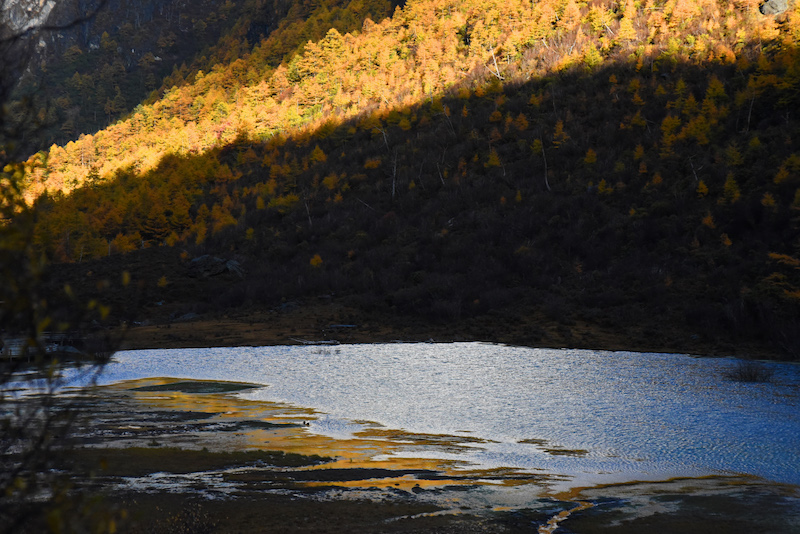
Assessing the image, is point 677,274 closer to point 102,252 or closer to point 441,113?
point 441,113

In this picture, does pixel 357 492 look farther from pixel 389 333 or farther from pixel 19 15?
pixel 389 333

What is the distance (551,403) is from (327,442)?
16.5 ft

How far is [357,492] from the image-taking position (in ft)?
22.8

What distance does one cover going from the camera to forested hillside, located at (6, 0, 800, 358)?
30.1 meters

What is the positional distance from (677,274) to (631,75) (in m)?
23.8

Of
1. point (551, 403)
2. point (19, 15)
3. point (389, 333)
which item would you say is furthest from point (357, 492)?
point (389, 333)

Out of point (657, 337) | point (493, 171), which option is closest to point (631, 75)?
point (493, 171)

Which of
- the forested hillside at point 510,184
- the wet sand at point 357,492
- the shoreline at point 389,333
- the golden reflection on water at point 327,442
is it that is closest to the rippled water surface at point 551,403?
the golden reflection on water at point 327,442

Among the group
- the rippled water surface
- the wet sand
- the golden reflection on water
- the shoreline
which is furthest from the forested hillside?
the rippled water surface

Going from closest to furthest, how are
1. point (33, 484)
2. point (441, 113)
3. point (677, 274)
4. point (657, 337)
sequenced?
point (33, 484), point (657, 337), point (677, 274), point (441, 113)

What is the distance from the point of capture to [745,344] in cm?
2261

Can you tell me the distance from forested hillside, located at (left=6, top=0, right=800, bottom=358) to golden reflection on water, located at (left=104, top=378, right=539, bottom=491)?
18.0ft

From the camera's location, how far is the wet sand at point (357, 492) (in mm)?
5863

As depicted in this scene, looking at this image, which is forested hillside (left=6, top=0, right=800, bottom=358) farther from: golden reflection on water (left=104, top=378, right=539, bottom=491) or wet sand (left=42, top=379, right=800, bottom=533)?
golden reflection on water (left=104, top=378, right=539, bottom=491)
